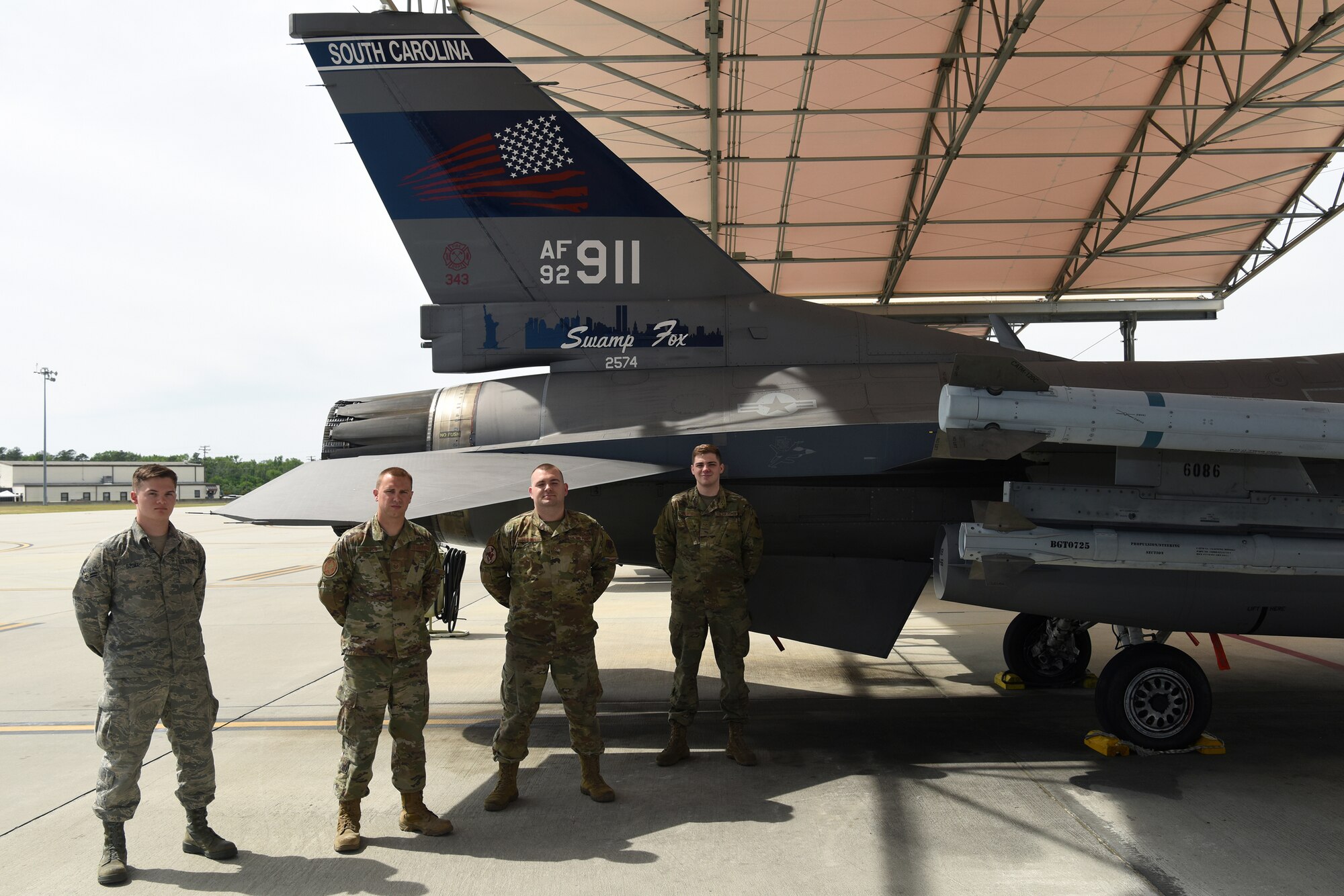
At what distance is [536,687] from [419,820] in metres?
0.82

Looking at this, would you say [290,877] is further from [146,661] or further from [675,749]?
[675,749]

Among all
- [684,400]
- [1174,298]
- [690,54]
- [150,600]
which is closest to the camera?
[150,600]

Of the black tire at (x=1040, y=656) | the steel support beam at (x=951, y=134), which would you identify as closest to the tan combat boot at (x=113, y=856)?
the black tire at (x=1040, y=656)

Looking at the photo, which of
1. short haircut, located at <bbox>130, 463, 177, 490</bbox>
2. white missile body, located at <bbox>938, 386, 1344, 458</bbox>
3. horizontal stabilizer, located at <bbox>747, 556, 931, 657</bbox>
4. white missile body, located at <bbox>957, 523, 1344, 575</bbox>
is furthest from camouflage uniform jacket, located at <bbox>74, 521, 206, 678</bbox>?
white missile body, located at <bbox>957, 523, 1344, 575</bbox>

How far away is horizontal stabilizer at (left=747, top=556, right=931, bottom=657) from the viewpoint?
5.76 m

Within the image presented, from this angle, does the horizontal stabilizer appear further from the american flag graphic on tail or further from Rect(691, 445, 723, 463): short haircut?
the american flag graphic on tail

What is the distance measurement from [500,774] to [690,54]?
10282 millimetres

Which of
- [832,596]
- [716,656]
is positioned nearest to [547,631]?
[716,656]

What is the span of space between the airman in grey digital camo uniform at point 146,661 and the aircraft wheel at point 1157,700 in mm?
5007

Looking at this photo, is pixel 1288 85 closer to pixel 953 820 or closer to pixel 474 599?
pixel 953 820

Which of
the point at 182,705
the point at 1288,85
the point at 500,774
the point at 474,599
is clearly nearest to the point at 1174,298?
the point at 1288,85

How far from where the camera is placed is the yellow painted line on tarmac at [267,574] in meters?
15.8

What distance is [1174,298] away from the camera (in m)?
18.0

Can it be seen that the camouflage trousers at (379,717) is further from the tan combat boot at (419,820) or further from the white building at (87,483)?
the white building at (87,483)
